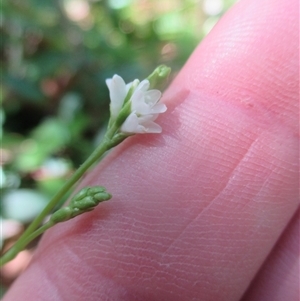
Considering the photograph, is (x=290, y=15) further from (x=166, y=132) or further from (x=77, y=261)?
(x=77, y=261)

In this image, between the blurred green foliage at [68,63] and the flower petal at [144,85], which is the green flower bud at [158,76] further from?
the blurred green foliage at [68,63]

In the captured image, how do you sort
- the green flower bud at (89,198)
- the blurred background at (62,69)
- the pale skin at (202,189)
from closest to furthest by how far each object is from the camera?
the green flower bud at (89,198), the pale skin at (202,189), the blurred background at (62,69)

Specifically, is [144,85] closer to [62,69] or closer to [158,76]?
[158,76]

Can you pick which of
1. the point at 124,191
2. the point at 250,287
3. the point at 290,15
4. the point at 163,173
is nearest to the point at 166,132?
the point at 163,173

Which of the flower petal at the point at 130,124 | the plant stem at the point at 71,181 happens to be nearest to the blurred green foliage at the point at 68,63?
the plant stem at the point at 71,181

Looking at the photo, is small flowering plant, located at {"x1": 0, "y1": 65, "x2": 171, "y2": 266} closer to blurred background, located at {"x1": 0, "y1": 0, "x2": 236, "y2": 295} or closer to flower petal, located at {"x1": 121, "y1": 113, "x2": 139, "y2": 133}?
flower petal, located at {"x1": 121, "y1": 113, "x2": 139, "y2": 133}
